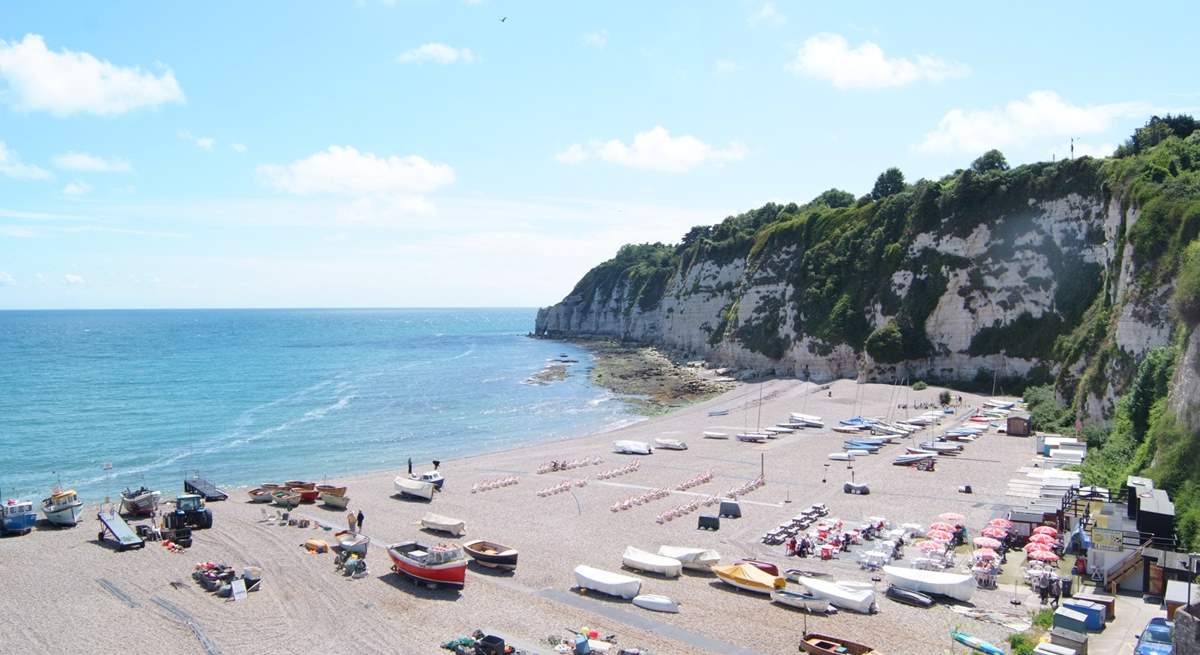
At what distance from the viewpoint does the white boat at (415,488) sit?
33.2 meters

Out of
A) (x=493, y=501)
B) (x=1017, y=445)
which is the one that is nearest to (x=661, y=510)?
(x=493, y=501)

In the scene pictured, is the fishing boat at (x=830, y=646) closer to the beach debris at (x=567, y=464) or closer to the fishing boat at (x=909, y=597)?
the fishing boat at (x=909, y=597)

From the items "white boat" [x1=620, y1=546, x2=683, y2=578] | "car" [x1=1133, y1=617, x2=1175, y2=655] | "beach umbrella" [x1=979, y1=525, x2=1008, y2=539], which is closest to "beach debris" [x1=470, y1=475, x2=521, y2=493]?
"white boat" [x1=620, y1=546, x2=683, y2=578]

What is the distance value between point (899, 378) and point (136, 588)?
5662cm

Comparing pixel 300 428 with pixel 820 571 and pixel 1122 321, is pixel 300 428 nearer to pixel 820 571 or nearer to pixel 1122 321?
pixel 820 571

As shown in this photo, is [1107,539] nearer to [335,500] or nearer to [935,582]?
[935,582]

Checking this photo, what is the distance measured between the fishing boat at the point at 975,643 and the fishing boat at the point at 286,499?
24554 mm

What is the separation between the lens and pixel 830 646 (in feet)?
57.2

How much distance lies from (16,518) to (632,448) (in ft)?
90.3

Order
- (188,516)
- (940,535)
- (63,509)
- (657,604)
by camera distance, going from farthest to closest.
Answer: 1. (63,509)
2. (188,516)
3. (940,535)
4. (657,604)

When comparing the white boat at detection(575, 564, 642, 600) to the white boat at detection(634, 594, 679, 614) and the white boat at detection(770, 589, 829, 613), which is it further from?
the white boat at detection(770, 589, 829, 613)

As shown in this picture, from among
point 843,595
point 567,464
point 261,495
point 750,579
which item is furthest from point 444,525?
point 843,595

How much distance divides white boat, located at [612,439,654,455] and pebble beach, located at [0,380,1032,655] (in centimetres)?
242

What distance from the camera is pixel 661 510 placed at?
31.1 m
